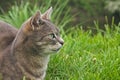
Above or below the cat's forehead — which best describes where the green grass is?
below

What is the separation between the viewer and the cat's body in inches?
205

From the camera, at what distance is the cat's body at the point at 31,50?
5215mm

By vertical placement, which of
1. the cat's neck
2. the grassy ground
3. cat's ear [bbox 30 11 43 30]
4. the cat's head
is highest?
cat's ear [bbox 30 11 43 30]

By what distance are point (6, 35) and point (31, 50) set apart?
1.28ft

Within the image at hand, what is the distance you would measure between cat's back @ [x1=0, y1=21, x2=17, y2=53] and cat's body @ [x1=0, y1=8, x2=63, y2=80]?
0.07m

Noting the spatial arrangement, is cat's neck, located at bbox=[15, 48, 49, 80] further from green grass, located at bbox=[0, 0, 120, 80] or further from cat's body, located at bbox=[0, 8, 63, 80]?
green grass, located at bbox=[0, 0, 120, 80]

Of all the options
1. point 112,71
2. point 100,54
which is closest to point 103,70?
point 112,71

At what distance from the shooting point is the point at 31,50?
526 centimetres

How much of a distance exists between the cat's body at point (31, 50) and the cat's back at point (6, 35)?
0.23 feet

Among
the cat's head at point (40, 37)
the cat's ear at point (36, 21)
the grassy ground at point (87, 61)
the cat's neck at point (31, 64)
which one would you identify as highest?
the cat's ear at point (36, 21)

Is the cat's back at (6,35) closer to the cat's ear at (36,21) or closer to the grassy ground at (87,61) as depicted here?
the cat's ear at (36,21)

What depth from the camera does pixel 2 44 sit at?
5.46 metres

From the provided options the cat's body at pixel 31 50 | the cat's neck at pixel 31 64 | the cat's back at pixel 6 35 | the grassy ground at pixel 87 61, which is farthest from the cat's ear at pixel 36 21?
the grassy ground at pixel 87 61

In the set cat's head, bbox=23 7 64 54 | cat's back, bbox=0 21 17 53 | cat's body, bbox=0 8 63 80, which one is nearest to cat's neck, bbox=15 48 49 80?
cat's body, bbox=0 8 63 80
